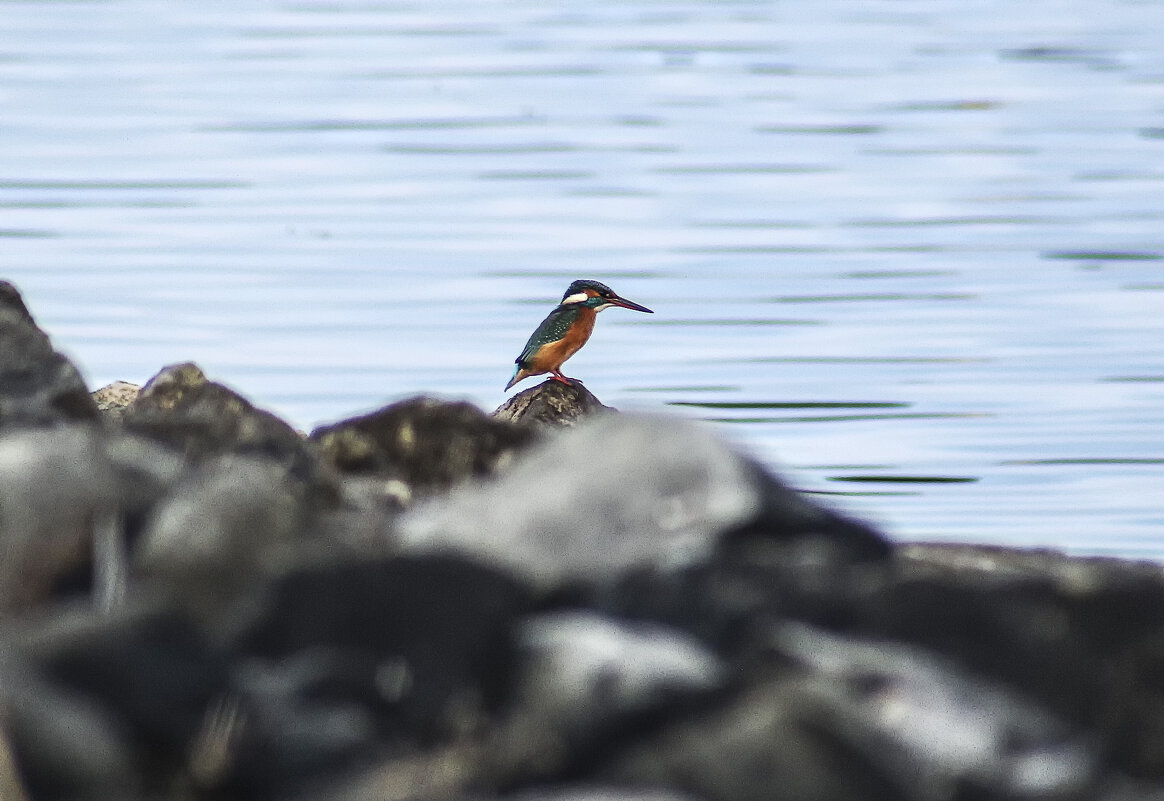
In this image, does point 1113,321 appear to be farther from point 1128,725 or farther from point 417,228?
point 1128,725

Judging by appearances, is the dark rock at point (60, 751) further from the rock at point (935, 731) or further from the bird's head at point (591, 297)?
the bird's head at point (591, 297)

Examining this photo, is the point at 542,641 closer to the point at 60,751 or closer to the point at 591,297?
the point at 60,751

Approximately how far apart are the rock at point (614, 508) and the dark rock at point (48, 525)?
0.68 m

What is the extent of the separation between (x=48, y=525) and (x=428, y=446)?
1.33 m

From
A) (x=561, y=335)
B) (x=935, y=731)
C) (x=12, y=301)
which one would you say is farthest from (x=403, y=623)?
(x=561, y=335)

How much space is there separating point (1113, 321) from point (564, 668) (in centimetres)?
1310

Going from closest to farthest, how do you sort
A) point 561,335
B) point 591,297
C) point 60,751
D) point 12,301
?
point 60,751, point 12,301, point 561,335, point 591,297

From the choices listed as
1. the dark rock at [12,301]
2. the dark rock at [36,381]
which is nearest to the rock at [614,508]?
the dark rock at [36,381]

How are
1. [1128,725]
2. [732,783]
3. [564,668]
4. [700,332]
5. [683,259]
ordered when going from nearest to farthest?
[732,783] → [564,668] → [1128,725] → [700,332] → [683,259]

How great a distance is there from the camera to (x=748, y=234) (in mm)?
20844

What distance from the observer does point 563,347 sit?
1141cm

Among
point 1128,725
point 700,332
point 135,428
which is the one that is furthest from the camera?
point 700,332

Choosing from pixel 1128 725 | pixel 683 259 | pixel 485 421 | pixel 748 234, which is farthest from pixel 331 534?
pixel 748 234

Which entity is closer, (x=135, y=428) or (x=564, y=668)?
(x=564, y=668)
